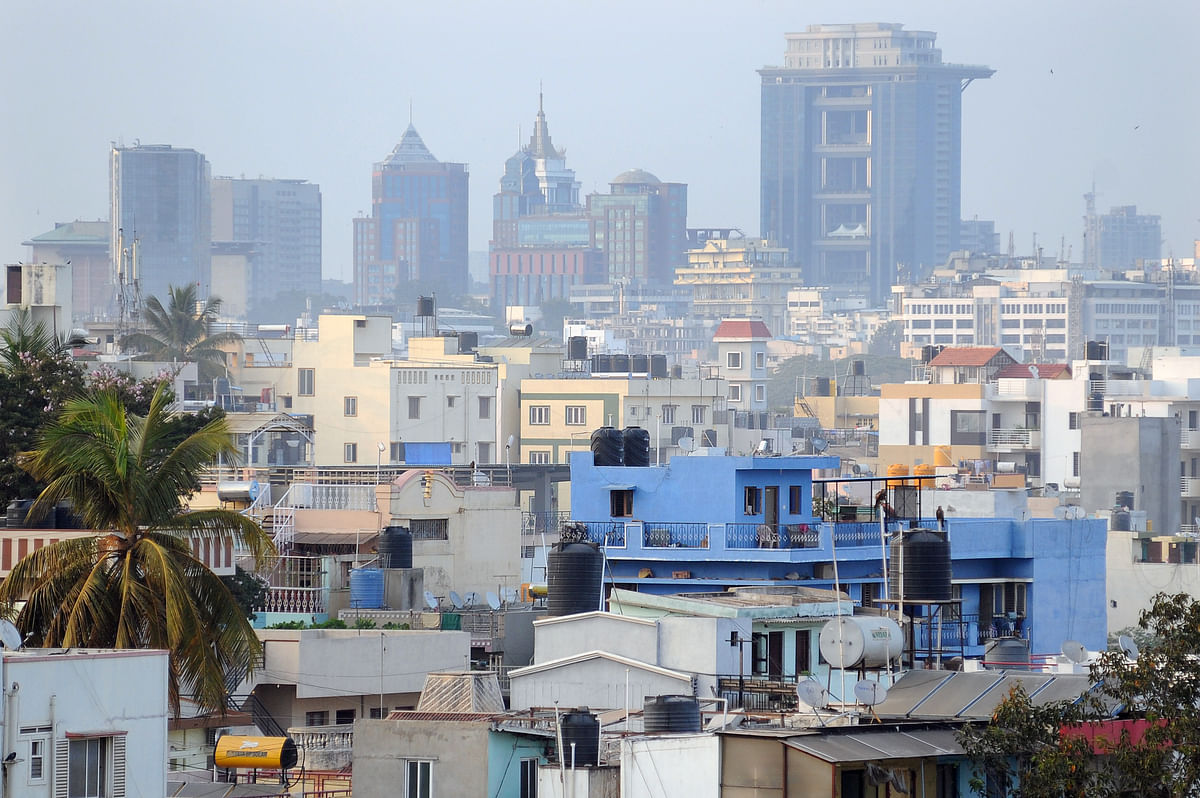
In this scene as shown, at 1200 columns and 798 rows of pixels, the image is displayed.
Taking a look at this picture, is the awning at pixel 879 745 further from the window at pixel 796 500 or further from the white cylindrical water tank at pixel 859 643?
the window at pixel 796 500

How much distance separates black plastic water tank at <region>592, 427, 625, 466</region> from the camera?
3256cm

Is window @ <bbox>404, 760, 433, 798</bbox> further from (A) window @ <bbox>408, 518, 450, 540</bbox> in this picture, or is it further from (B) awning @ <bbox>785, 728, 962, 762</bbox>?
(A) window @ <bbox>408, 518, 450, 540</bbox>

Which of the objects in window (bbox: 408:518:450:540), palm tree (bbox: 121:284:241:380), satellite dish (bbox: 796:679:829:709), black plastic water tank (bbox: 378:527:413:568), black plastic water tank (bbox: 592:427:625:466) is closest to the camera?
satellite dish (bbox: 796:679:829:709)

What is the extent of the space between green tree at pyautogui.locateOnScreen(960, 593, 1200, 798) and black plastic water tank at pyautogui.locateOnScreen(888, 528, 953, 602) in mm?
6981

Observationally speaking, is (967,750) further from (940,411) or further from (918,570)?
(940,411)

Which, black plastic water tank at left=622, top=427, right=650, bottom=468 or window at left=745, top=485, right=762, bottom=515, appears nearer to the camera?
window at left=745, top=485, right=762, bottom=515

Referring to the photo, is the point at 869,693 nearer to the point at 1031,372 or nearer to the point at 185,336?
the point at 1031,372

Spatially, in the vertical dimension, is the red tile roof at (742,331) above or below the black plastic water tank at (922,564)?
above

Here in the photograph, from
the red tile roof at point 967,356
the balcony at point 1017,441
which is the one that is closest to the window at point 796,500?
the balcony at point 1017,441

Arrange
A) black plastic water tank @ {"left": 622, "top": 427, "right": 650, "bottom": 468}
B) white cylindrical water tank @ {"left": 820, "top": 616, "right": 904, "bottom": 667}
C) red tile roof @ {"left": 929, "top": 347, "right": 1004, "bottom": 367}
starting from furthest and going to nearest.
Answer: red tile roof @ {"left": 929, "top": 347, "right": 1004, "bottom": 367}, black plastic water tank @ {"left": 622, "top": 427, "right": 650, "bottom": 468}, white cylindrical water tank @ {"left": 820, "top": 616, "right": 904, "bottom": 667}

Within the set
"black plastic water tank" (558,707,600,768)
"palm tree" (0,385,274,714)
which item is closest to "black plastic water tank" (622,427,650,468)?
"palm tree" (0,385,274,714)

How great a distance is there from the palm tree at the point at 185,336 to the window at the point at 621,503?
59.4 meters

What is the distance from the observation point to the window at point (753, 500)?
104 ft

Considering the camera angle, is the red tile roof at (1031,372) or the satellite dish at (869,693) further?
the red tile roof at (1031,372)
